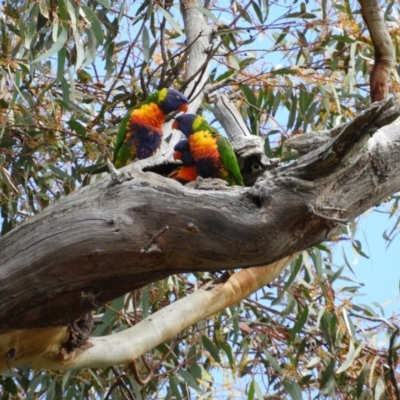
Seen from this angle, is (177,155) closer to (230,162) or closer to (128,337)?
(230,162)

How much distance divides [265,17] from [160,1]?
0.54 metres

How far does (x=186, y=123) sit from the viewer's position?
2.66m

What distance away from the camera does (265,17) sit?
128 inches

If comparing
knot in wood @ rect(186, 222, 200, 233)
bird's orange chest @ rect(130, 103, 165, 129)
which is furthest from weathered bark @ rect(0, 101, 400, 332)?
bird's orange chest @ rect(130, 103, 165, 129)

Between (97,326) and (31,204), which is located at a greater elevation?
(31,204)

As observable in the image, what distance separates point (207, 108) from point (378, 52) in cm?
95

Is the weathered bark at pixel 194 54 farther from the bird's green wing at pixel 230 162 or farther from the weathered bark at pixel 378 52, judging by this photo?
the weathered bark at pixel 378 52

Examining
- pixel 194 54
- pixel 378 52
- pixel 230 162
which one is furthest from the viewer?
pixel 194 54

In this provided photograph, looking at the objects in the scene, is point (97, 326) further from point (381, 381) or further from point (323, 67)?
point (323, 67)

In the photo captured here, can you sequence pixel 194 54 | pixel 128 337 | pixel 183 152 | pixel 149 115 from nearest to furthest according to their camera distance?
1. pixel 128 337
2. pixel 183 152
3. pixel 194 54
4. pixel 149 115

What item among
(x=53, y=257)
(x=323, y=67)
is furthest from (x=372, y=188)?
(x=323, y=67)

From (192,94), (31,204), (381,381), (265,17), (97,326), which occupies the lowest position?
(381,381)

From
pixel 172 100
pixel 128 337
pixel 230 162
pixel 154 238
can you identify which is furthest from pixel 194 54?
pixel 154 238

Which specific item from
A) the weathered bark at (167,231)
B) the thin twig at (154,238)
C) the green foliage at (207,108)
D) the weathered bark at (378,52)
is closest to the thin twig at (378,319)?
the green foliage at (207,108)
